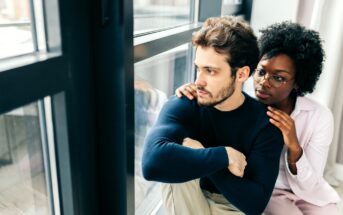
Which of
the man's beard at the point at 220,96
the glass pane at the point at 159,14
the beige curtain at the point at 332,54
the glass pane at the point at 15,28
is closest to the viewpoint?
the glass pane at the point at 15,28

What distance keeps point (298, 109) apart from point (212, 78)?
24.3 inches

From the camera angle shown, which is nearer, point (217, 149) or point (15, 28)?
point (15, 28)

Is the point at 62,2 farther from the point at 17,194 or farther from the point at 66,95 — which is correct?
the point at 17,194

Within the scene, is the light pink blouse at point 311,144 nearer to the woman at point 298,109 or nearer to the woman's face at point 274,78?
the woman at point 298,109

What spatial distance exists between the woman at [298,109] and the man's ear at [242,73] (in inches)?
13.0

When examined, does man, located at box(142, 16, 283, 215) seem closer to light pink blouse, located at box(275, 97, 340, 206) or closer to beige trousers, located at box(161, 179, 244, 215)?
beige trousers, located at box(161, 179, 244, 215)

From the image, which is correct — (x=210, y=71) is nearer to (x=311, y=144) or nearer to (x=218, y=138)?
(x=218, y=138)

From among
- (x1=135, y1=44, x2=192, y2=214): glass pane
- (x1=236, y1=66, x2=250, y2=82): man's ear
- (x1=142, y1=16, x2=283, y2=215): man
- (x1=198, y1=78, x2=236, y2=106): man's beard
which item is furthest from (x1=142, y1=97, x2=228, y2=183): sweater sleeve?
(x1=135, y1=44, x2=192, y2=214): glass pane

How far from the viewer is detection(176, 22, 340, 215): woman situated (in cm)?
133

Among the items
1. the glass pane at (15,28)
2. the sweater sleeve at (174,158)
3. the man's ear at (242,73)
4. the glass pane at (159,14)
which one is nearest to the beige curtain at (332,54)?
the glass pane at (159,14)

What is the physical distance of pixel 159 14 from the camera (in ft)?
4.86

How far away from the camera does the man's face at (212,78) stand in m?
0.96

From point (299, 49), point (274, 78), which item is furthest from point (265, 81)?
point (299, 49)

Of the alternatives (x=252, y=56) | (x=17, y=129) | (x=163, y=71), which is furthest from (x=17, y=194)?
(x=163, y=71)
